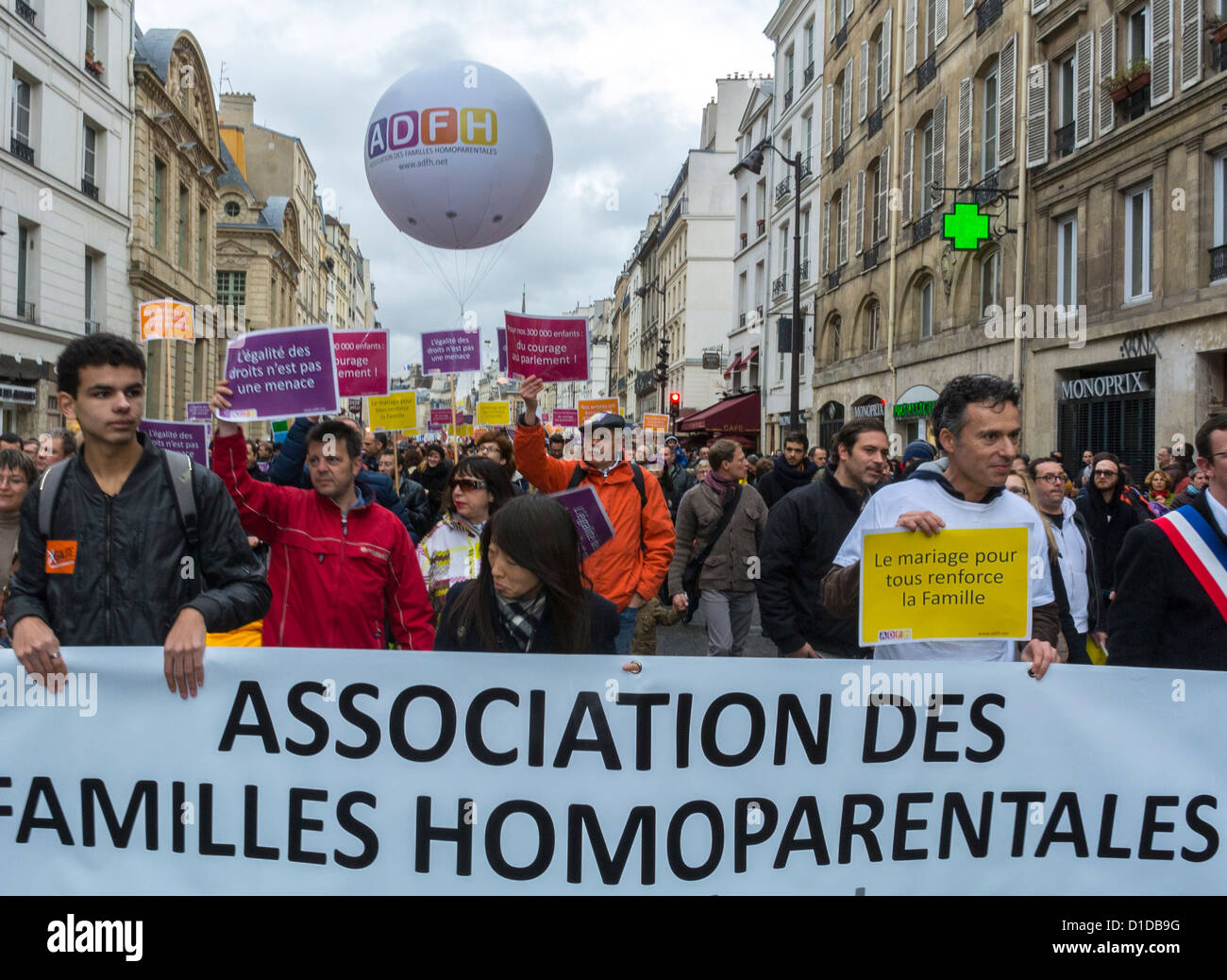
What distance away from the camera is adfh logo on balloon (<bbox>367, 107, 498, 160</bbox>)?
372 inches

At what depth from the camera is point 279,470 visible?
16.9 ft

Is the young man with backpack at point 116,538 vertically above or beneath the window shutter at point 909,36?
beneath

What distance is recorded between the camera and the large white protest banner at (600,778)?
285 centimetres

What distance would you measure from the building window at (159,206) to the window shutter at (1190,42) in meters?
29.4

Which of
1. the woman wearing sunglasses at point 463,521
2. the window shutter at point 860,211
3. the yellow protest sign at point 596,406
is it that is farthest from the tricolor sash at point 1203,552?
the window shutter at point 860,211

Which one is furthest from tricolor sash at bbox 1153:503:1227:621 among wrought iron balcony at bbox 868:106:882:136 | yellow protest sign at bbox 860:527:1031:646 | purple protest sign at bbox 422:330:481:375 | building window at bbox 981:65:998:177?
wrought iron balcony at bbox 868:106:882:136

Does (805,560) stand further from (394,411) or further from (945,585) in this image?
(394,411)

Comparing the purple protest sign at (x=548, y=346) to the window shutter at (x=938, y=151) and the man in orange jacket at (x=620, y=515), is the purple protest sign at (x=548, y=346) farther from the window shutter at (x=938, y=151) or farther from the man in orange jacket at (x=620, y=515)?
the window shutter at (x=938, y=151)

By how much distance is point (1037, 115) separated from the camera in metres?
19.6

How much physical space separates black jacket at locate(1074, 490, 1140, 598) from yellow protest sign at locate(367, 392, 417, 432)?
20.9 ft

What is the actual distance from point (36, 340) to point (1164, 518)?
2634 cm

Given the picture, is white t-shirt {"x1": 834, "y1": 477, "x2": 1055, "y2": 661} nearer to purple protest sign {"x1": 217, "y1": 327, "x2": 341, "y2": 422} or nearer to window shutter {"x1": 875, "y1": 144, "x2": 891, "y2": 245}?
purple protest sign {"x1": 217, "y1": 327, "x2": 341, "y2": 422}

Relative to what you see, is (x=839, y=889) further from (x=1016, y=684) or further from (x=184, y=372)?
(x=184, y=372)
